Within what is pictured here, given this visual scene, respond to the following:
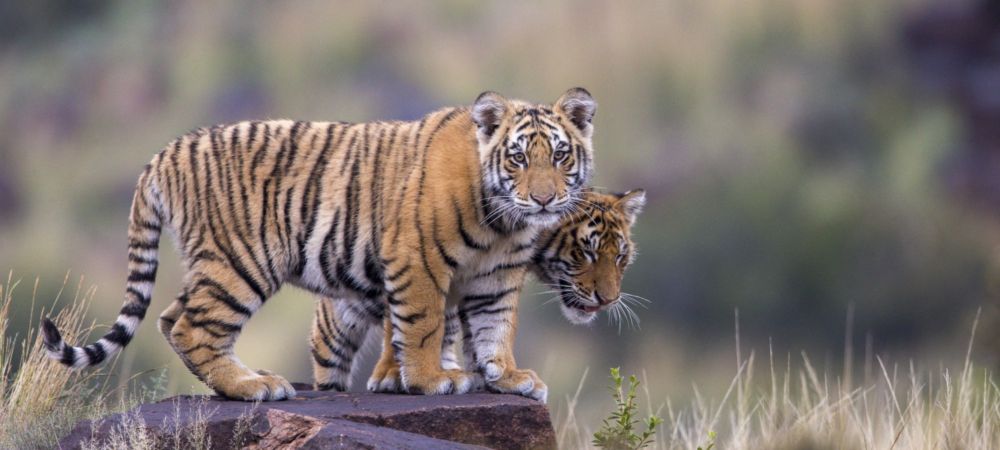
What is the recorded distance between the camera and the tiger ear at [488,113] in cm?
589

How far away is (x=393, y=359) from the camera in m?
6.32

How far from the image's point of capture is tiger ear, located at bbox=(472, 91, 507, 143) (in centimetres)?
589

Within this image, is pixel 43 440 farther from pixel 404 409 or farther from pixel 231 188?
pixel 404 409

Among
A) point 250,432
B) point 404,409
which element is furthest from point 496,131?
point 250,432

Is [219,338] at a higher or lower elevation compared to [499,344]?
higher

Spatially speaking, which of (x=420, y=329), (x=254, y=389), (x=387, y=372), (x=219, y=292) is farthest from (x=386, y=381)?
(x=219, y=292)

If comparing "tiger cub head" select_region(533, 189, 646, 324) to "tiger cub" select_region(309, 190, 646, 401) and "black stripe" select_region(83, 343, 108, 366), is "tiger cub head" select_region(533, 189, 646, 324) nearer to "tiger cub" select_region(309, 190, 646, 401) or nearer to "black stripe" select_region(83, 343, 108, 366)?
"tiger cub" select_region(309, 190, 646, 401)

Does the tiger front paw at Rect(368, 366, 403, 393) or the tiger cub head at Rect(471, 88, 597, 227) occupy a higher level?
the tiger cub head at Rect(471, 88, 597, 227)

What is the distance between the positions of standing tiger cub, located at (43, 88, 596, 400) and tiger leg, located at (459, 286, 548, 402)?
1cm

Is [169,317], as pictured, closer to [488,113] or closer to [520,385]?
[520,385]

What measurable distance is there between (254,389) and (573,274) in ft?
5.33

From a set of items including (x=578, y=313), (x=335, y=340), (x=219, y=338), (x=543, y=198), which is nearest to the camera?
(x=543, y=198)

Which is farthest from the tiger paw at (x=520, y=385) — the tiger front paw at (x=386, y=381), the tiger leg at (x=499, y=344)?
the tiger front paw at (x=386, y=381)

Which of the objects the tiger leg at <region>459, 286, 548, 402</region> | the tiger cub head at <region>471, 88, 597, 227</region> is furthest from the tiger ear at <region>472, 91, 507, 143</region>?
the tiger leg at <region>459, 286, 548, 402</region>
